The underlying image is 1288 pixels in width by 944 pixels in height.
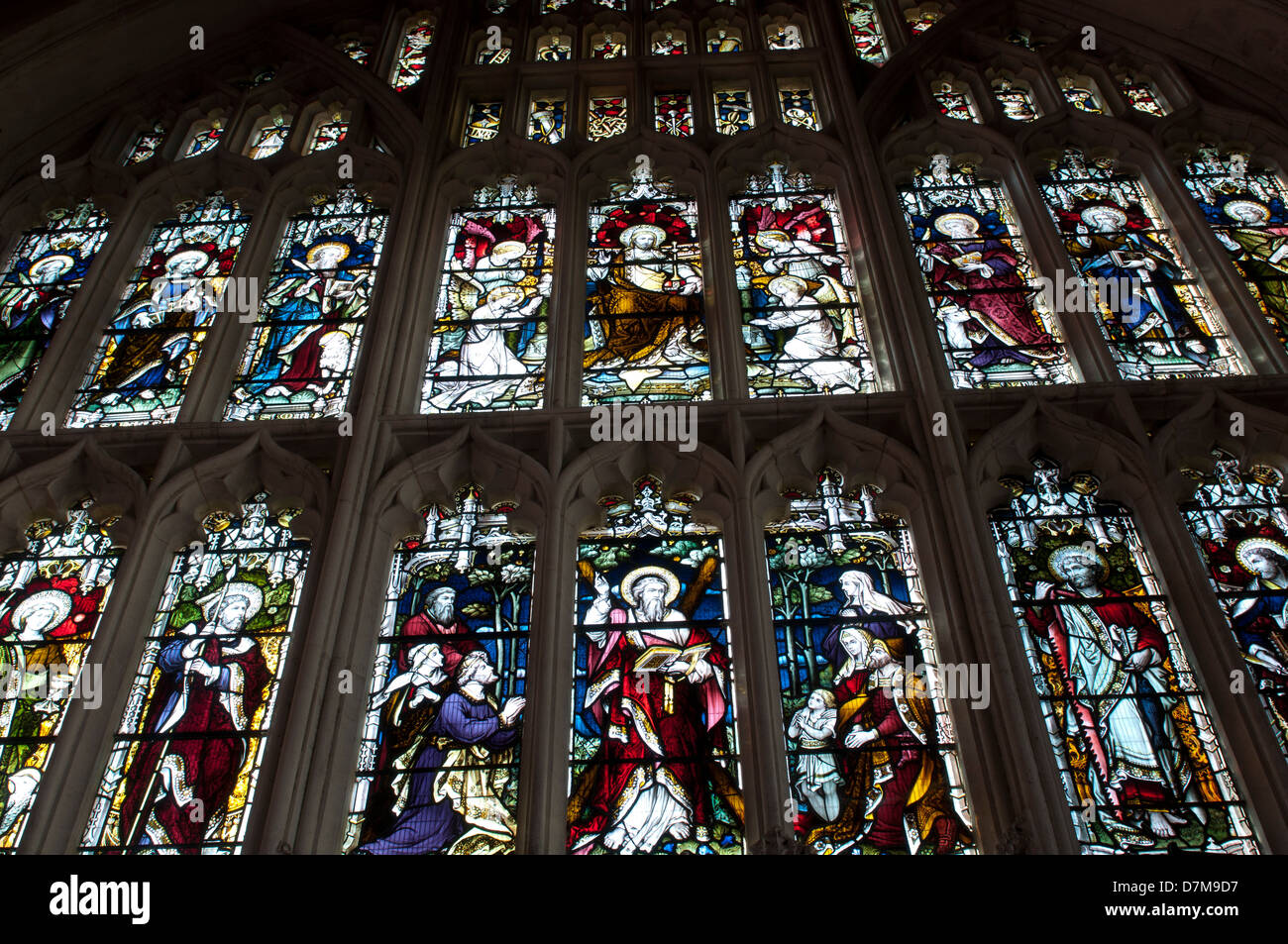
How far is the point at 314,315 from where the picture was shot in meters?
8.12

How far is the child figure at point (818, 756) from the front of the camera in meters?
5.30

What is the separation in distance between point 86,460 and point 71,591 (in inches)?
32.3

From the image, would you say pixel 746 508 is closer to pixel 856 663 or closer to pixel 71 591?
pixel 856 663

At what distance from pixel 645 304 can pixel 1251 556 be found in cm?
363

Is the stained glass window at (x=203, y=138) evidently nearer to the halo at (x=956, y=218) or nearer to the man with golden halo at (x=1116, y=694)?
the halo at (x=956, y=218)

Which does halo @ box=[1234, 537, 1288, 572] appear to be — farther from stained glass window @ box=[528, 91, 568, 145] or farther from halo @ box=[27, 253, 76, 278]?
halo @ box=[27, 253, 76, 278]

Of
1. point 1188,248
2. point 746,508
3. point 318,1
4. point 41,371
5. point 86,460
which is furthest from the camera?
point 318,1

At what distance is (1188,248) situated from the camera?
324 inches

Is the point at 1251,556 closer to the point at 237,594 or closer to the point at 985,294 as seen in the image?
the point at 985,294

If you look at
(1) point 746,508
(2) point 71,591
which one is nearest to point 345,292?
(2) point 71,591

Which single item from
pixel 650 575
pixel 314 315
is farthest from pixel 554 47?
pixel 650 575

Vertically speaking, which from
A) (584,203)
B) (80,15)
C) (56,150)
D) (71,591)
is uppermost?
(80,15)

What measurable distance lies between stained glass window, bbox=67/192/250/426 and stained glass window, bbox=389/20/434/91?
1.85 meters
